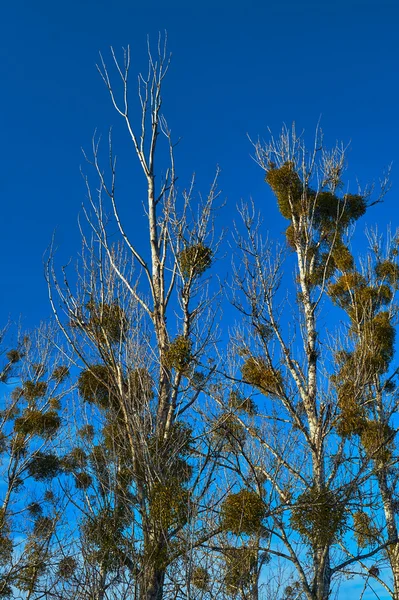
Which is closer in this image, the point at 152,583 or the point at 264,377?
the point at 152,583

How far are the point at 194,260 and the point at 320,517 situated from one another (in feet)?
12.1

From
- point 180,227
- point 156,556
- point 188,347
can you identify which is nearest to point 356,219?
point 180,227

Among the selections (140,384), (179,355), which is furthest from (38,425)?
(179,355)

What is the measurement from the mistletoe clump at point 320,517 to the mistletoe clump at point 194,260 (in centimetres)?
329

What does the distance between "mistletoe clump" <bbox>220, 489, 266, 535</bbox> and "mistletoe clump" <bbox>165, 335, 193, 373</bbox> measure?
1.85m

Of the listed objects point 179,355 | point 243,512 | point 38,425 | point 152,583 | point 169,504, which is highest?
point 38,425

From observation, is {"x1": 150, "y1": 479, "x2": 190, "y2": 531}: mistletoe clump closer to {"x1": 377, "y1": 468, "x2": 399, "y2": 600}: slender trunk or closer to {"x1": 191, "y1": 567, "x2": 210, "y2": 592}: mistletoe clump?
{"x1": 191, "y1": 567, "x2": 210, "y2": 592}: mistletoe clump

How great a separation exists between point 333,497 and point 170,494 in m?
2.76

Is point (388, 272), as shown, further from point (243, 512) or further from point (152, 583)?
point (152, 583)

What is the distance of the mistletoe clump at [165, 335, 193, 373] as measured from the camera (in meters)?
7.20

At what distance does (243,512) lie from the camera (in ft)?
25.3

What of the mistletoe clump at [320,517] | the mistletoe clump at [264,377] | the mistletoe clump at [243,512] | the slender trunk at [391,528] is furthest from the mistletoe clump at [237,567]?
the slender trunk at [391,528]

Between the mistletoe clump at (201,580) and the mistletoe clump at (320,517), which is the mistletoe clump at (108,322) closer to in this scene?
the mistletoe clump at (201,580)

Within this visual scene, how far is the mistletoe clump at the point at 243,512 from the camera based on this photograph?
25.5 feet
